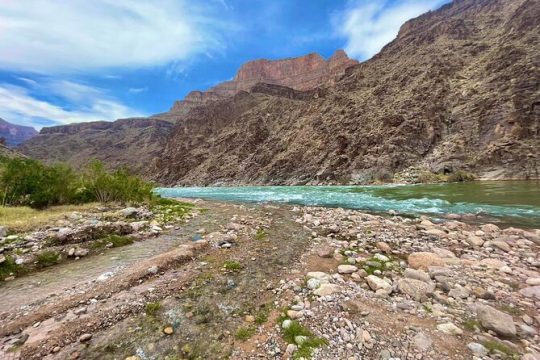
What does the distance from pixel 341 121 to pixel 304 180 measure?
2412cm

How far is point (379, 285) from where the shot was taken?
6.30 metres

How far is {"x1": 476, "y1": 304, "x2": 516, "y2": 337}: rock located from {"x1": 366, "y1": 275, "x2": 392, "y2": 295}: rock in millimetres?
1691

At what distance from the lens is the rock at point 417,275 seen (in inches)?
261

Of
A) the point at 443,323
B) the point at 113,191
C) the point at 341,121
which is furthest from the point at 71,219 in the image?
the point at 341,121

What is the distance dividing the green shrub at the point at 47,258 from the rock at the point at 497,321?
12.3 meters

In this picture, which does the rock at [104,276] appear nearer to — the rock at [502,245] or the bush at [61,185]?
the rock at [502,245]

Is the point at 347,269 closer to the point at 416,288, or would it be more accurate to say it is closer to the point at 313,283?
the point at 313,283

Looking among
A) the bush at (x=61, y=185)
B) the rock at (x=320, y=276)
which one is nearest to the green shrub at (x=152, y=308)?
the rock at (x=320, y=276)

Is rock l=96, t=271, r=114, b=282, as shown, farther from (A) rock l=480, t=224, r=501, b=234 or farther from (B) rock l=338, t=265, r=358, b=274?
(A) rock l=480, t=224, r=501, b=234

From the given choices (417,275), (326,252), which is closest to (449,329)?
(417,275)

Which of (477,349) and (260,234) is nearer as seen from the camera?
(477,349)

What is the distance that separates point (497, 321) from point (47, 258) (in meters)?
12.8

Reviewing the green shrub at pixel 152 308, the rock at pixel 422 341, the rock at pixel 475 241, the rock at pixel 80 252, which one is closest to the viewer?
the rock at pixel 422 341

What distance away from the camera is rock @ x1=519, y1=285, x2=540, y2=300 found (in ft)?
18.8
